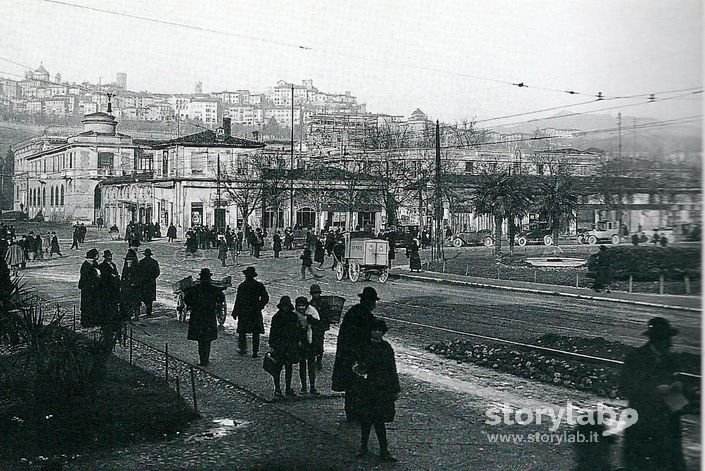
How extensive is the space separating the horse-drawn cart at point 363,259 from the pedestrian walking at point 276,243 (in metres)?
0.50

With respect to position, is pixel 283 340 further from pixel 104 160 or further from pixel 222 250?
pixel 104 160

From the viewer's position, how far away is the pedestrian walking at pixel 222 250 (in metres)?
5.27

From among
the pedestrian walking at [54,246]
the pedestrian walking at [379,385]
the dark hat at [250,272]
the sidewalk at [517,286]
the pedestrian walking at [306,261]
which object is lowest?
the pedestrian walking at [379,385]

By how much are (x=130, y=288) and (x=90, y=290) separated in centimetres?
30

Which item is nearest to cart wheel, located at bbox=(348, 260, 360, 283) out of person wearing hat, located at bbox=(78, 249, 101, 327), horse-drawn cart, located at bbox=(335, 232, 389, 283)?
horse-drawn cart, located at bbox=(335, 232, 389, 283)

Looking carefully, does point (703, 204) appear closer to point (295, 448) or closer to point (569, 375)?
point (569, 375)

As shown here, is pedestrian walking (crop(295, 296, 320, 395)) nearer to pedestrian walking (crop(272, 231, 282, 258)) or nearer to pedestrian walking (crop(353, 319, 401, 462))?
pedestrian walking (crop(272, 231, 282, 258))

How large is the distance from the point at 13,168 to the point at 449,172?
3.50 m

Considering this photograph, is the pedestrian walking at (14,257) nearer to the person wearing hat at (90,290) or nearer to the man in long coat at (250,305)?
the person wearing hat at (90,290)

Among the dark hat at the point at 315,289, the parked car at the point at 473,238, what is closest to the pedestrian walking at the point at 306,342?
the dark hat at the point at 315,289

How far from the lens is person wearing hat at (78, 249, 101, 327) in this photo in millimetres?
4848

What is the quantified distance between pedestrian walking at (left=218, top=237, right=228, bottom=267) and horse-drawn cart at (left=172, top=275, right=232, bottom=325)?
0.38 meters

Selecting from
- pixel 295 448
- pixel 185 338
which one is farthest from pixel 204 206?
pixel 295 448

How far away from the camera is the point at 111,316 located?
5031 mm
